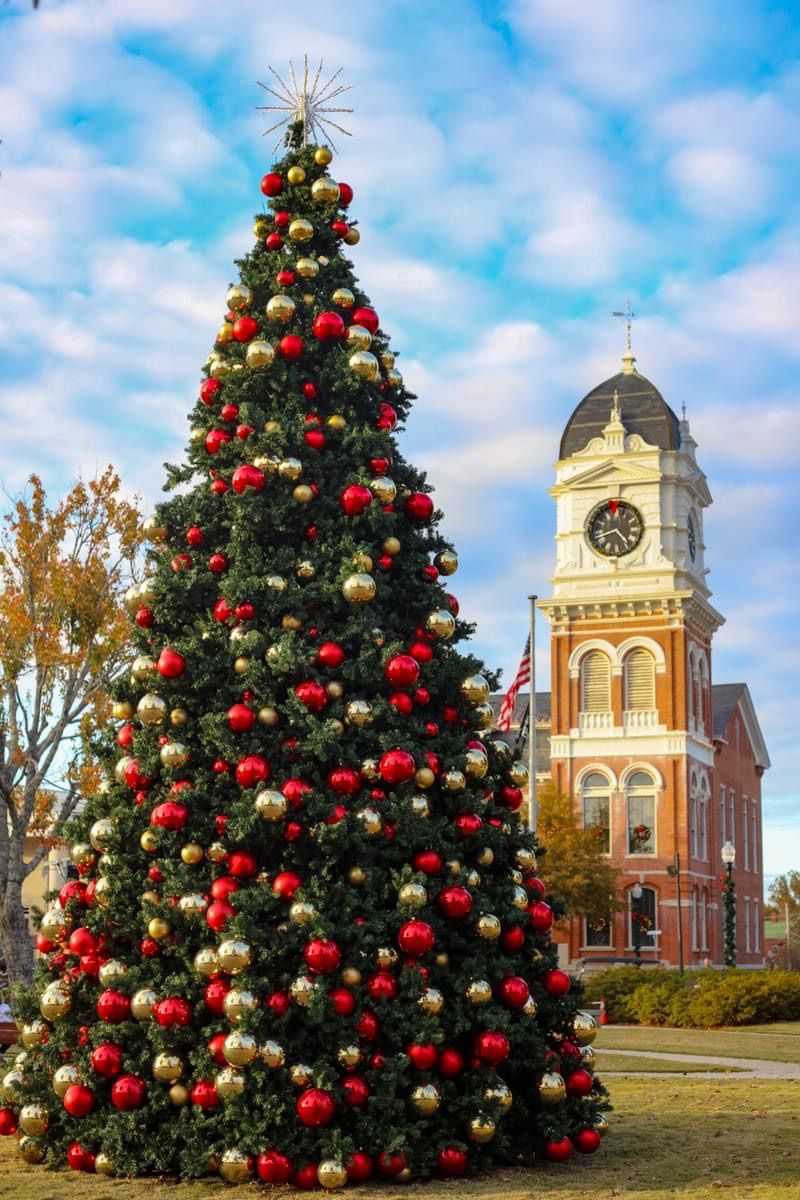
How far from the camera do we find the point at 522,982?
8.59 metres

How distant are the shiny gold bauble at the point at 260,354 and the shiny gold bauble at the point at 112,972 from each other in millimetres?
4223

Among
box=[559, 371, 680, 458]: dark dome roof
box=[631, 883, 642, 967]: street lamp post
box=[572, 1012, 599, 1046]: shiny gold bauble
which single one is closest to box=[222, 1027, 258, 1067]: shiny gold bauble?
box=[572, 1012, 599, 1046]: shiny gold bauble

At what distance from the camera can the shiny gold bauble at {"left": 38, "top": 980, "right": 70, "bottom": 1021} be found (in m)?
8.55

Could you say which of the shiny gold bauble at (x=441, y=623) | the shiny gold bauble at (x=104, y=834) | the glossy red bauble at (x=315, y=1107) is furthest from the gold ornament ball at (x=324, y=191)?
the glossy red bauble at (x=315, y=1107)

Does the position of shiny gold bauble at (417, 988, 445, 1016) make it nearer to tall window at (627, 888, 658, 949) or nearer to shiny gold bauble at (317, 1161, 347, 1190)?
shiny gold bauble at (317, 1161, 347, 1190)

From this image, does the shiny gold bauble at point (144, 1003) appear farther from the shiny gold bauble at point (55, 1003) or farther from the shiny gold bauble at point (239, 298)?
the shiny gold bauble at point (239, 298)

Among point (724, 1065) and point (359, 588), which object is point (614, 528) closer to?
point (724, 1065)

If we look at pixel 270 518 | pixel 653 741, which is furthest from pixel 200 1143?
pixel 653 741

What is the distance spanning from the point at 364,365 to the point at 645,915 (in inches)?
1831

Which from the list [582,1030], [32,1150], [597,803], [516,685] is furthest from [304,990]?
[597,803]

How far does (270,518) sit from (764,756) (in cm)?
6399

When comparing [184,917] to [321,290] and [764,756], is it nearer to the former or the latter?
[321,290]

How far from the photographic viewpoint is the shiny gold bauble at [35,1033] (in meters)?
8.81

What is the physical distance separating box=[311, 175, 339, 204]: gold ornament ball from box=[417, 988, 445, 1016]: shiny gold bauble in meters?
5.97
